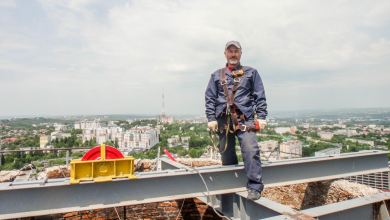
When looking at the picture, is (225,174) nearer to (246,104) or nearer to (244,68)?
(246,104)

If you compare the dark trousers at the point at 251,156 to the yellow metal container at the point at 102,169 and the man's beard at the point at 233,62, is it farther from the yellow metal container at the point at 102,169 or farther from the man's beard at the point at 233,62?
the yellow metal container at the point at 102,169

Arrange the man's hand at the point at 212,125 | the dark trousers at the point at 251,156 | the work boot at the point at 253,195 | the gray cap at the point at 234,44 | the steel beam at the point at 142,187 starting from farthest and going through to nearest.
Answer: the gray cap at the point at 234,44 → the man's hand at the point at 212,125 → the dark trousers at the point at 251,156 → the work boot at the point at 253,195 → the steel beam at the point at 142,187

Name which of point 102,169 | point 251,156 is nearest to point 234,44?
point 251,156

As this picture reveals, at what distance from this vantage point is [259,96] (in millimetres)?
2947

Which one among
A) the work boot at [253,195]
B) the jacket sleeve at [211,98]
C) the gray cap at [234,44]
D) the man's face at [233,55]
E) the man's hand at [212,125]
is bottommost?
the work boot at [253,195]

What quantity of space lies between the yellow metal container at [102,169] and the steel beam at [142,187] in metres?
0.07

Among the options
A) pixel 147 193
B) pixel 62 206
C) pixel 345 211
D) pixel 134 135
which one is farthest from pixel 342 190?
pixel 134 135

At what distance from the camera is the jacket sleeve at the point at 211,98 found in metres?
3.06

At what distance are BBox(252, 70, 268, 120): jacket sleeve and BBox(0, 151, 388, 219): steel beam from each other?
2.21 feet

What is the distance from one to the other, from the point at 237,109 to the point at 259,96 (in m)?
0.31

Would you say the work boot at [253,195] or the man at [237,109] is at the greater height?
the man at [237,109]

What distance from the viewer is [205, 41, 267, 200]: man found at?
2.73 m

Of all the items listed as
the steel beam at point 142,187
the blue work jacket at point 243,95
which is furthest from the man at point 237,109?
the steel beam at point 142,187

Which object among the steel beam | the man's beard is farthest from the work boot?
the man's beard
